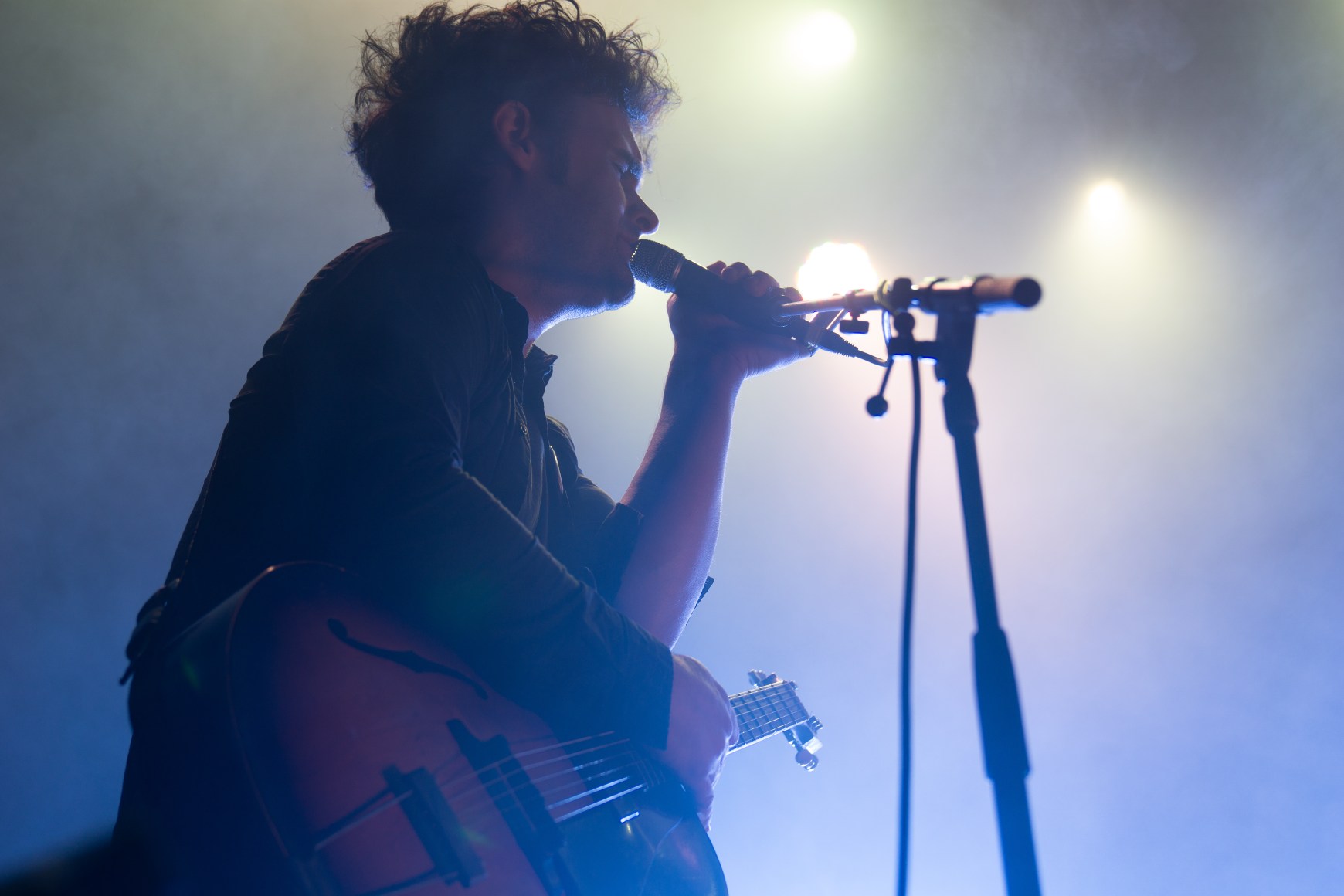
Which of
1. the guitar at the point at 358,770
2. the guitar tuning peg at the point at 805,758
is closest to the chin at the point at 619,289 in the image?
the guitar at the point at 358,770

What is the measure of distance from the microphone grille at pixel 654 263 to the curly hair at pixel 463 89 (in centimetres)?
36

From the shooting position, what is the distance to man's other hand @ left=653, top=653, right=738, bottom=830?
123 centimetres

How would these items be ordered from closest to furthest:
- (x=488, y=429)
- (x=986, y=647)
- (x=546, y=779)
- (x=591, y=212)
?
(x=986, y=647) → (x=546, y=779) → (x=488, y=429) → (x=591, y=212)

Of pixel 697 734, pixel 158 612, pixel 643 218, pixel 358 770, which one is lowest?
pixel 697 734

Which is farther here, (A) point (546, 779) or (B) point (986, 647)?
(A) point (546, 779)

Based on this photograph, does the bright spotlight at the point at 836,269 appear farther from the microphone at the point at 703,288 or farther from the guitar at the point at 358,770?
the guitar at the point at 358,770

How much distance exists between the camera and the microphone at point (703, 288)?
1647 millimetres

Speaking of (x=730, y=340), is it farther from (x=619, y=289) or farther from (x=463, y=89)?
(x=463, y=89)

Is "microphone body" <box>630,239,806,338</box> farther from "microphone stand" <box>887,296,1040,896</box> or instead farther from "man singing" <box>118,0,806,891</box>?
"microphone stand" <box>887,296,1040,896</box>

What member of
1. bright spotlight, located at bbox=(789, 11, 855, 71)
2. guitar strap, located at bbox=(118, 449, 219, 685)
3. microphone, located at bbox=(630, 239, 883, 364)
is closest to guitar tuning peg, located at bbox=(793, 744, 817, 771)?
microphone, located at bbox=(630, 239, 883, 364)

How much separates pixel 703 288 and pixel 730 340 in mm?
145

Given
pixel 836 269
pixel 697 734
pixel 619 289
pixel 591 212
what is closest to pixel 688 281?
pixel 619 289

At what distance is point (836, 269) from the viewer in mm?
2730

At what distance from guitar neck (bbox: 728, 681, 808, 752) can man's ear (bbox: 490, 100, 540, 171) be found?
4.57 feet
